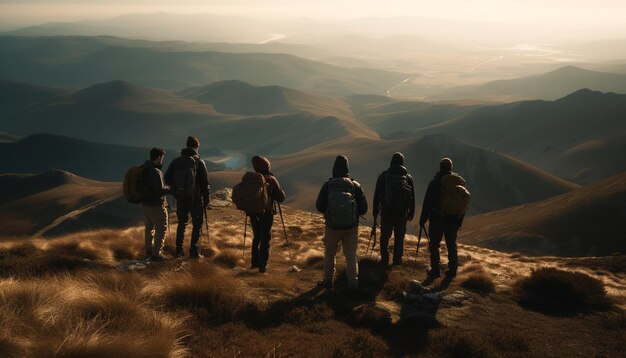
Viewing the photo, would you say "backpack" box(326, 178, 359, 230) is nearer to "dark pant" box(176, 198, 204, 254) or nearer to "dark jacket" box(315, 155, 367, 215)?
"dark jacket" box(315, 155, 367, 215)

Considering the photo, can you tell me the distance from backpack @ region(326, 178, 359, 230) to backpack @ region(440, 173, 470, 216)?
3.02 meters

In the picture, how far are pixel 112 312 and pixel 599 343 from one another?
8097 millimetres

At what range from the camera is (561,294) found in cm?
1009

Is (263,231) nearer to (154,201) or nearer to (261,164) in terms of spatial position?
(261,164)

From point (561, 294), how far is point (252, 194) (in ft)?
24.2

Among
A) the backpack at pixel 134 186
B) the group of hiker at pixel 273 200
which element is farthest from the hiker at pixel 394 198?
the backpack at pixel 134 186

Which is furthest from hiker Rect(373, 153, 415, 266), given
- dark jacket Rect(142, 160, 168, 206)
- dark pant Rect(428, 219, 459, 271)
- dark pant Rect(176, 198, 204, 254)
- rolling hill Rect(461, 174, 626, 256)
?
rolling hill Rect(461, 174, 626, 256)

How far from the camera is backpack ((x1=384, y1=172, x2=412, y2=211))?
10.9 m

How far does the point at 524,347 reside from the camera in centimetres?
714

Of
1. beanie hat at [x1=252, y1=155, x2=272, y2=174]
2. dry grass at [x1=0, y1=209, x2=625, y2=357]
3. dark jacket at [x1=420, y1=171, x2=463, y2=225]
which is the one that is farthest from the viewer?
dark jacket at [x1=420, y1=171, x2=463, y2=225]

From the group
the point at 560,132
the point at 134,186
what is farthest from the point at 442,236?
the point at 560,132

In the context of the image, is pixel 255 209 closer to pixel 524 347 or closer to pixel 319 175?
pixel 524 347

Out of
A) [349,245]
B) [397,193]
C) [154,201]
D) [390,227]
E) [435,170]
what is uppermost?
[397,193]

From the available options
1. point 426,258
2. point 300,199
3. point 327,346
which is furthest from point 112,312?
point 300,199
